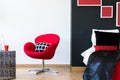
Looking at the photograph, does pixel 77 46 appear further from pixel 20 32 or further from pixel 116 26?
pixel 20 32

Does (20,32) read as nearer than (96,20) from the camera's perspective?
No

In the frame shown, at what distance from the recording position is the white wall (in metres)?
6.63

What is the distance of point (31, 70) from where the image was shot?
6082mm

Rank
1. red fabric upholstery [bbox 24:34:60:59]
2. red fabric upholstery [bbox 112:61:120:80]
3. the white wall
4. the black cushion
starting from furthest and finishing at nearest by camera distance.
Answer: the white wall < red fabric upholstery [bbox 24:34:60:59] < the black cushion < red fabric upholstery [bbox 112:61:120:80]

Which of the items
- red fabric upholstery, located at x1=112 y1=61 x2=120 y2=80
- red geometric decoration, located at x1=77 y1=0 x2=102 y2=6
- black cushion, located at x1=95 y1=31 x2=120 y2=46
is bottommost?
red fabric upholstery, located at x1=112 y1=61 x2=120 y2=80

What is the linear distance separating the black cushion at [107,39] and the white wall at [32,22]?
5.19ft

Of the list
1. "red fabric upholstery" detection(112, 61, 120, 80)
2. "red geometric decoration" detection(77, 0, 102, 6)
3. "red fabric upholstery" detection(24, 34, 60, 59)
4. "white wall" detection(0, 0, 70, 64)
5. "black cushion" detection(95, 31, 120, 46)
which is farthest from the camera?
"white wall" detection(0, 0, 70, 64)

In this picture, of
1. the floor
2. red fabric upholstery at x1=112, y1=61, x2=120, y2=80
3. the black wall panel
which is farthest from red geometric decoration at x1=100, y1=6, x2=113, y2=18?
red fabric upholstery at x1=112, y1=61, x2=120, y2=80

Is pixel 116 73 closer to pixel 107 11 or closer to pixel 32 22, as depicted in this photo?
pixel 107 11

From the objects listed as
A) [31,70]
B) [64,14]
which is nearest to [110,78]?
[31,70]

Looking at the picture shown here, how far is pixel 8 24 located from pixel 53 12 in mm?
1203

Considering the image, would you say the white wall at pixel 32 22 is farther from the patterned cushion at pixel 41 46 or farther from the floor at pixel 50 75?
the floor at pixel 50 75

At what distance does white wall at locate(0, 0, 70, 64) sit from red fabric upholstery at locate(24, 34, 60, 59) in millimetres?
459

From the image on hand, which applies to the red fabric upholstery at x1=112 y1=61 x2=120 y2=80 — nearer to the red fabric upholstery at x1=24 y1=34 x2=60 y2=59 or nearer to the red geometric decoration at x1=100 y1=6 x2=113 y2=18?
the red fabric upholstery at x1=24 y1=34 x2=60 y2=59
